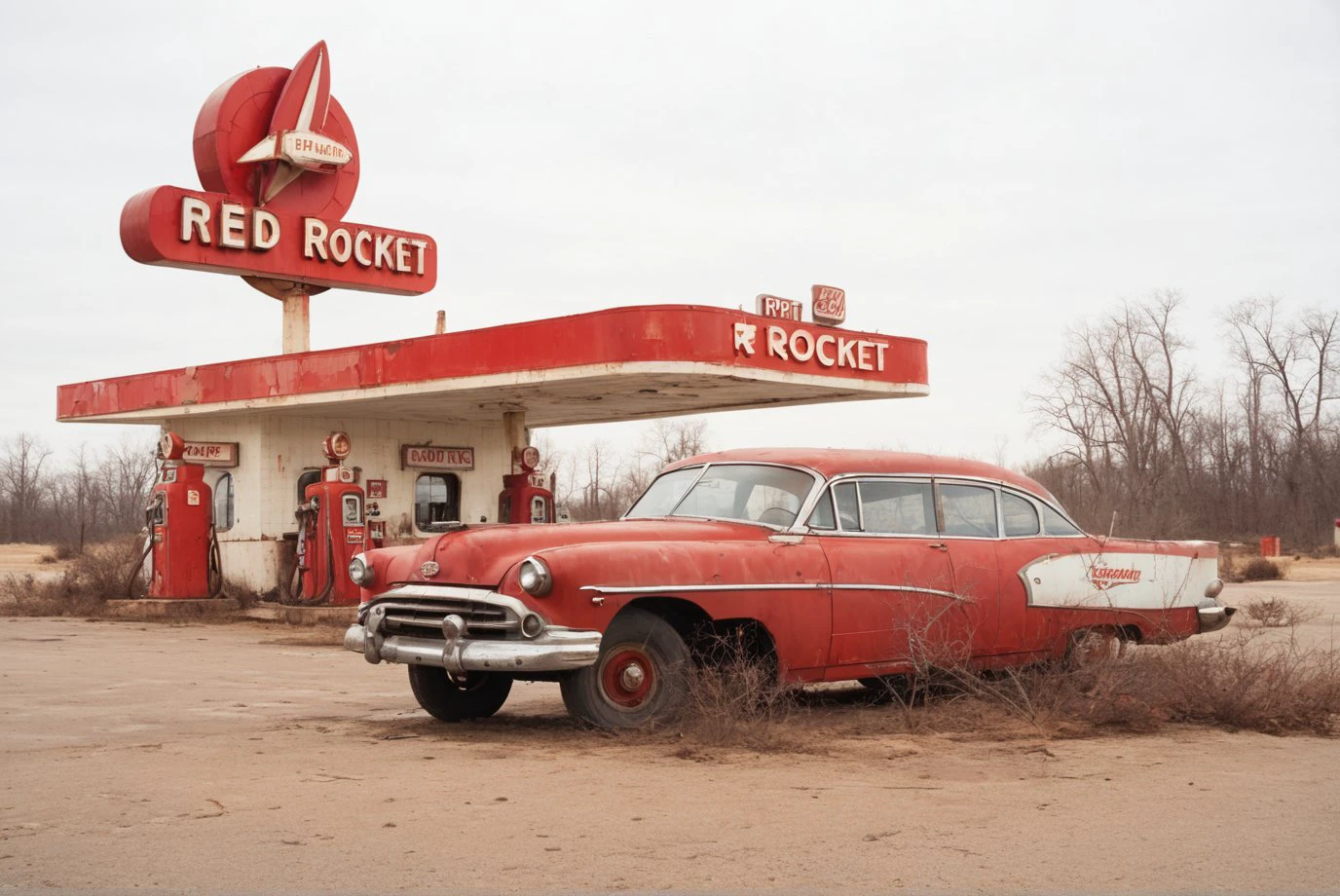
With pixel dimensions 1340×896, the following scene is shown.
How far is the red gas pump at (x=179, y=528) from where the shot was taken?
2073 cm

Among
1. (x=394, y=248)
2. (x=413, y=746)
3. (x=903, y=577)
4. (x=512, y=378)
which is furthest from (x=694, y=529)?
(x=394, y=248)

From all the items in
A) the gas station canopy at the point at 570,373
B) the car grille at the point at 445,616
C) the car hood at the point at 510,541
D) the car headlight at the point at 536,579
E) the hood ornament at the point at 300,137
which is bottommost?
the car grille at the point at 445,616

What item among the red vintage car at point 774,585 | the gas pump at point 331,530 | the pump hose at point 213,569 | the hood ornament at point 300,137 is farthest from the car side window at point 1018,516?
the hood ornament at point 300,137

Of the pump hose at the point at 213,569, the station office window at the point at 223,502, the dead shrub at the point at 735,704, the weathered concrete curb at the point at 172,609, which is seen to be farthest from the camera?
the station office window at the point at 223,502

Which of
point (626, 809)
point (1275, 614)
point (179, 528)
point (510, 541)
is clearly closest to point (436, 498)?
point (179, 528)

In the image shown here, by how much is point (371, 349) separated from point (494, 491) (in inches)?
205

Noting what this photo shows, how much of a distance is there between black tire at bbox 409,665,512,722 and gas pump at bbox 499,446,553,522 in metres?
13.2

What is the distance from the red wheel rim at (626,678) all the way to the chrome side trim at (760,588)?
0.36 metres

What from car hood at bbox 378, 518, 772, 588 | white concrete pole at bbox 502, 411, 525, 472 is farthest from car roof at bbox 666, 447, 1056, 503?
white concrete pole at bbox 502, 411, 525, 472

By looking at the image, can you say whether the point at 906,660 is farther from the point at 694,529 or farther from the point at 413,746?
the point at 413,746

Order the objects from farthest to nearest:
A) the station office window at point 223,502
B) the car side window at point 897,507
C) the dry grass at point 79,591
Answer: the station office window at point 223,502
the dry grass at point 79,591
the car side window at point 897,507

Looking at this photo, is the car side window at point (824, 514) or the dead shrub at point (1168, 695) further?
the car side window at point (824, 514)

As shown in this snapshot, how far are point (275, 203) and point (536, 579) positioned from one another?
17.9m

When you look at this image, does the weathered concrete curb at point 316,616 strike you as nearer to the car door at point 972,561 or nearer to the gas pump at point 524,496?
the gas pump at point 524,496
